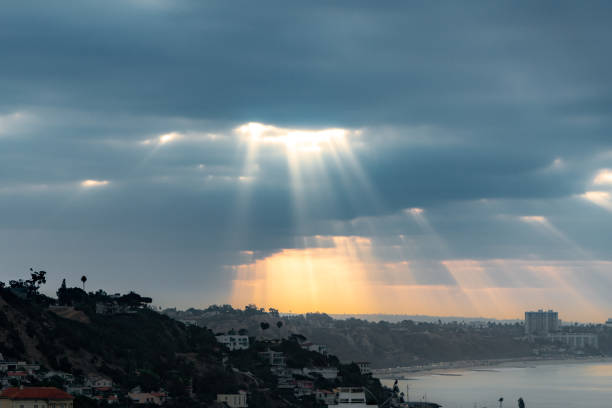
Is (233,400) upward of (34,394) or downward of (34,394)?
downward

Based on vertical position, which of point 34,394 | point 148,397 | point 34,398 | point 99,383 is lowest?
point 148,397

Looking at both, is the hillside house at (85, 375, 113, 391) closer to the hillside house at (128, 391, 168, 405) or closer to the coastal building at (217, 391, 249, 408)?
the hillside house at (128, 391, 168, 405)

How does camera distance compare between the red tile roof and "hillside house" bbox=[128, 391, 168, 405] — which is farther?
"hillside house" bbox=[128, 391, 168, 405]

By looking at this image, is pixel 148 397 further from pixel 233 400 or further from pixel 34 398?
pixel 34 398

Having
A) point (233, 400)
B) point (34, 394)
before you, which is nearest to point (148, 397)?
point (233, 400)

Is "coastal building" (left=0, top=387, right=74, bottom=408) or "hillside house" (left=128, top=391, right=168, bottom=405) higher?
"coastal building" (left=0, top=387, right=74, bottom=408)

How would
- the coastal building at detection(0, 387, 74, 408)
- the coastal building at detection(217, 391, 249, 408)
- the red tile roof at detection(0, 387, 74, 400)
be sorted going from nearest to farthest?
1. the coastal building at detection(0, 387, 74, 408)
2. the red tile roof at detection(0, 387, 74, 400)
3. the coastal building at detection(217, 391, 249, 408)

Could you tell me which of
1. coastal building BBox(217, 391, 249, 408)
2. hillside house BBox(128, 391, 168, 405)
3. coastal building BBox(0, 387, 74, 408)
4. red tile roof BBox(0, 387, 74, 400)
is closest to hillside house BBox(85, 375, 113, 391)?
hillside house BBox(128, 391, 168, 405)
